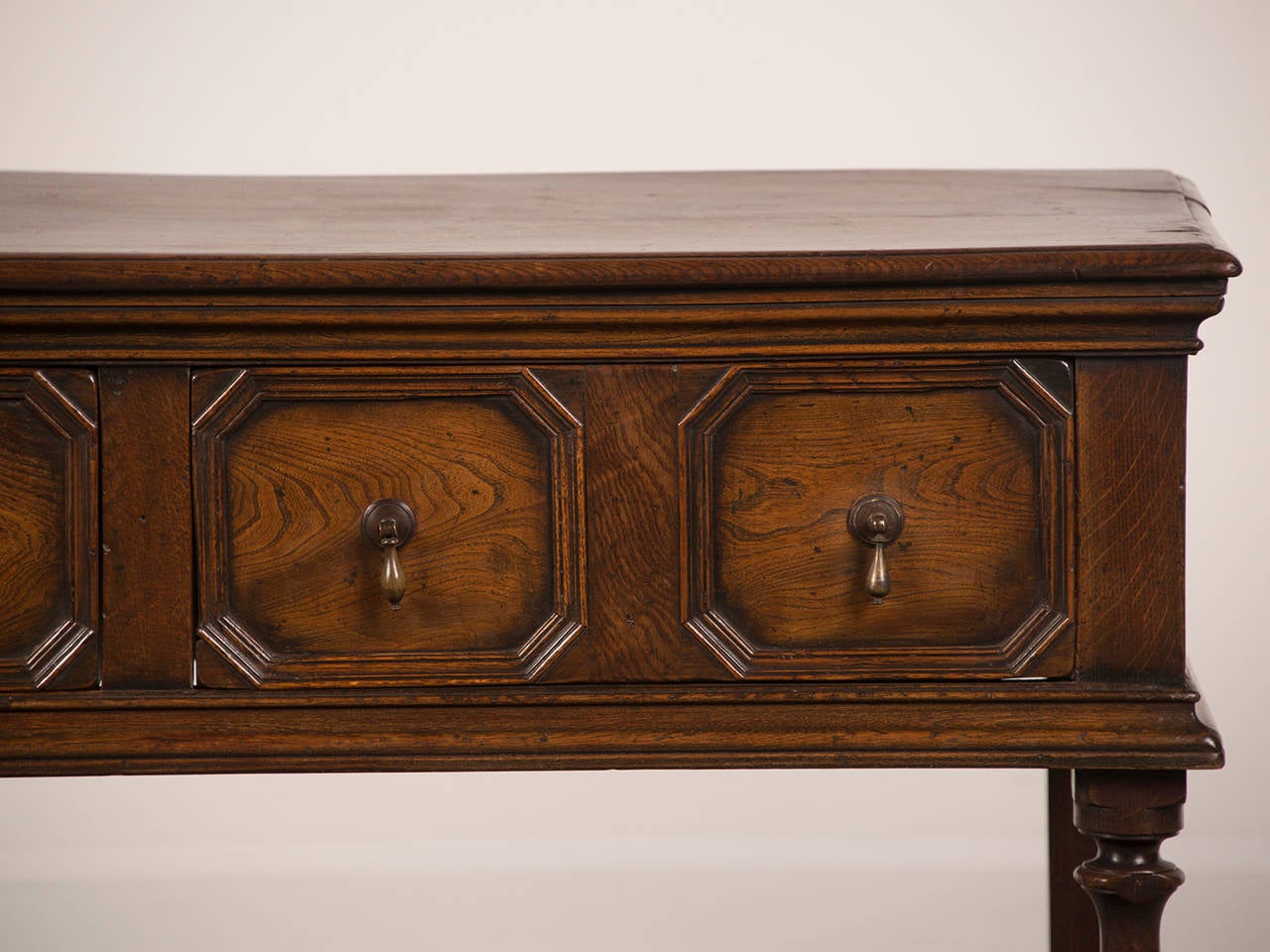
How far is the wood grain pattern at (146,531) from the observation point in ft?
3.32

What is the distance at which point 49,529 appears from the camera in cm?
102

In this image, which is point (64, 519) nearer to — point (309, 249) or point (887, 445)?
point (309, 249)

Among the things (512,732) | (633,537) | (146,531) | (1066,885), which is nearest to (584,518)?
(633,537)

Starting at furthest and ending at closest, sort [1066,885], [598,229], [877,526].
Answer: [1066,885], [598,229], [877,526]

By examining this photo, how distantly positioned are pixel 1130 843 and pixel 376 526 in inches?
20.7

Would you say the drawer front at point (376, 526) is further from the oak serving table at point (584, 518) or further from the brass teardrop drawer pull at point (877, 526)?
the brass teardrop drawer pull at point (877, 526)

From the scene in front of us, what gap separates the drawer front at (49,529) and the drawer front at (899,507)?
373 mm

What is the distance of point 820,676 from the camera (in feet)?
3.36

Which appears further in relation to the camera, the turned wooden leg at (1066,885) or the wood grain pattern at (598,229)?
the turned wooden leg at (1066,885)

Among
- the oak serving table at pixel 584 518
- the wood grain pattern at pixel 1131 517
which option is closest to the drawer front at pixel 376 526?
the oak serving table at pixel 584 518

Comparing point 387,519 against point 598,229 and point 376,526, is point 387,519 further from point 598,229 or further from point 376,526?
point 598,229

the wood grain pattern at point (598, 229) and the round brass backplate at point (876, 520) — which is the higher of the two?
the wood grain pattern at point (598, 229)

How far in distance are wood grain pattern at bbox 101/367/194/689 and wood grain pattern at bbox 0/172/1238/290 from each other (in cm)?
7

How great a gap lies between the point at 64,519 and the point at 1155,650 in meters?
0.68
